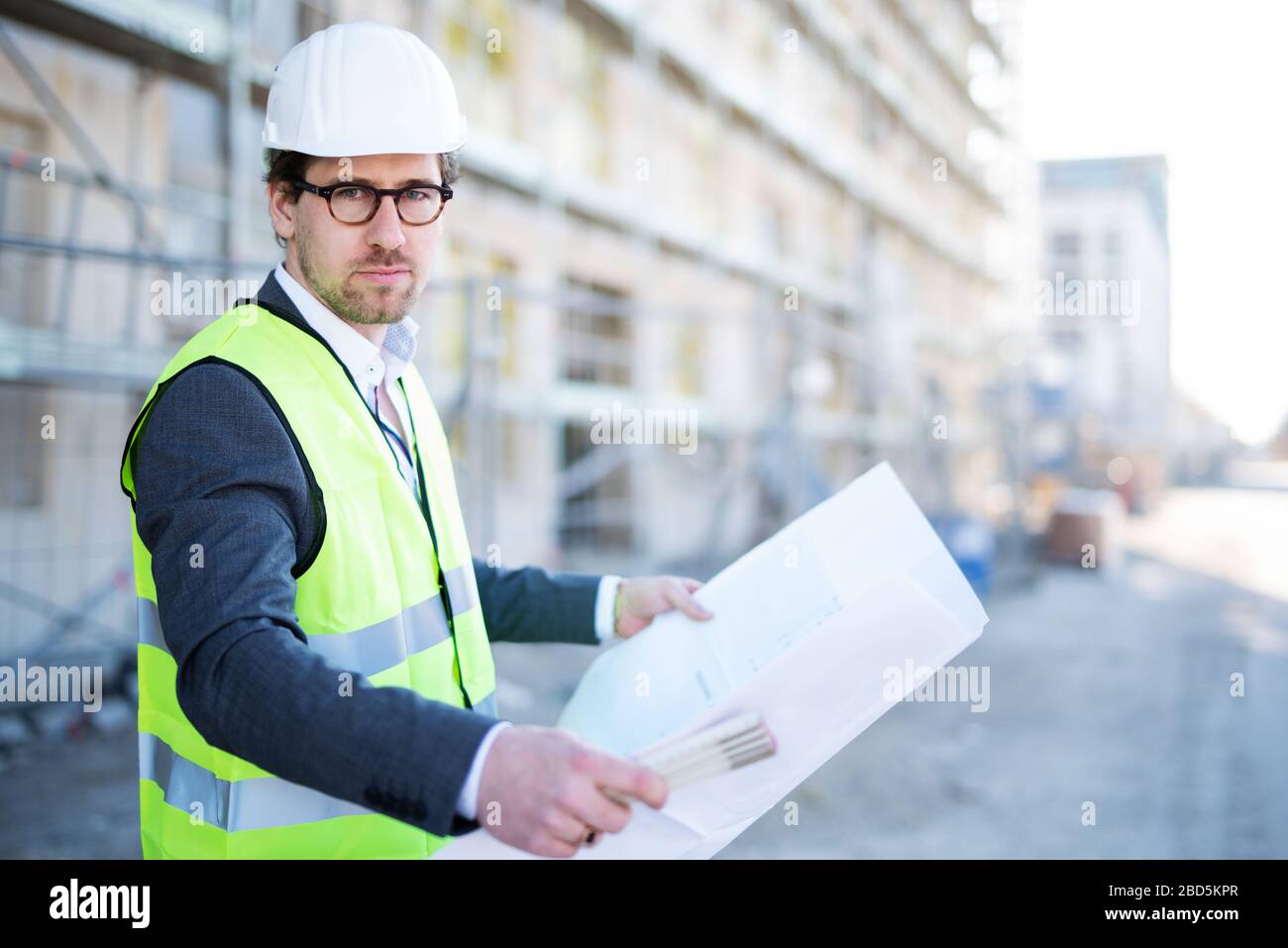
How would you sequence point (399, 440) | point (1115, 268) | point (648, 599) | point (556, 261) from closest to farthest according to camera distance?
point (399, 440) < point (648, 599) < point (556, 261) < point (1115, 268)

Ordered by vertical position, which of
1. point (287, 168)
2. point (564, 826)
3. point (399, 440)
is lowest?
point (564, 826)

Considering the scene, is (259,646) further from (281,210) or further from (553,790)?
(281,210)

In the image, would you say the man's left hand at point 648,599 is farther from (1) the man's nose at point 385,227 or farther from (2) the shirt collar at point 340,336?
(1) the man's nose at point 385,227

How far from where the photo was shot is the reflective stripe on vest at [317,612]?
107cm

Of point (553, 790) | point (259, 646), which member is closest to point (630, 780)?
point (553, 790)

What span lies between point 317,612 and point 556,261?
8257 millimetres

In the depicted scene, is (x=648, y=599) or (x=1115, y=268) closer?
(x=648, y=599)

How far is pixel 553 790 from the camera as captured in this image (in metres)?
0.85

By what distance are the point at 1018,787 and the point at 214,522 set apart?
152 inches

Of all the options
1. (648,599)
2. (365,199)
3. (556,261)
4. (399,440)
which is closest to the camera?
(365,199)

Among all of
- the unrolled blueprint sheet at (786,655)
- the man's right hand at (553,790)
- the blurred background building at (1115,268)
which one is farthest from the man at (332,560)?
the blurred background building at (1115,268)

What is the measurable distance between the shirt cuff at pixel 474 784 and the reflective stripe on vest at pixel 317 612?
0.22 m

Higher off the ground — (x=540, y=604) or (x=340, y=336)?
(x=340, y=336)
